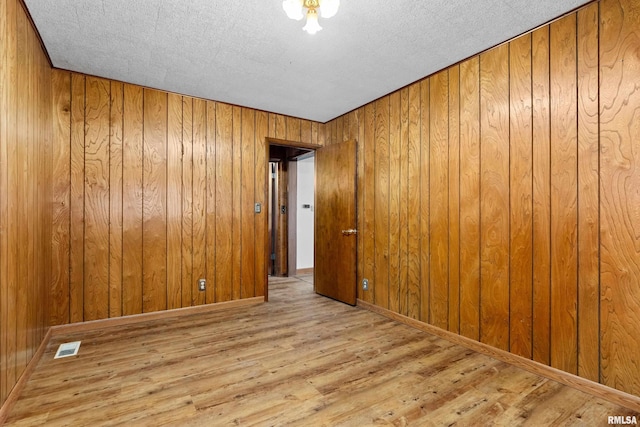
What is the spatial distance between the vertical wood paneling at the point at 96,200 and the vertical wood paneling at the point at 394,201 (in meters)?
3.07

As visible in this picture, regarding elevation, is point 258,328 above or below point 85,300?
below

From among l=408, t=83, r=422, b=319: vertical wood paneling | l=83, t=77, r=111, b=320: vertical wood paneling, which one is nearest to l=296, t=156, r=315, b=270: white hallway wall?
l=408, t=83, r=422, b=319: vertical wood paneling

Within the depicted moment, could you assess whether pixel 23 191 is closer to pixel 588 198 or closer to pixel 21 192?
pixel 21 192

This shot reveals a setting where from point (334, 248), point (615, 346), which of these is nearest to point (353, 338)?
point (334, 248)

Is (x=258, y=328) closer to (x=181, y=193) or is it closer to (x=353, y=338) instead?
(x=353, y=338)

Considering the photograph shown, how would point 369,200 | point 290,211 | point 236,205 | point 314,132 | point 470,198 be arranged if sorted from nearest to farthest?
point 470,198 → point 369,200 → point 236,205 → point 314,132 → point 290,211

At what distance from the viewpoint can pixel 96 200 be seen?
10.1ft

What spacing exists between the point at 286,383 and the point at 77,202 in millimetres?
2721

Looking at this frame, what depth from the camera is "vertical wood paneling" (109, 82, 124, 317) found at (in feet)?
10.3

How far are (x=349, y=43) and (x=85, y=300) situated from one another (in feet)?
11.5

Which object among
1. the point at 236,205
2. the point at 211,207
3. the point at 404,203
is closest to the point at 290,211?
the point at 236,205

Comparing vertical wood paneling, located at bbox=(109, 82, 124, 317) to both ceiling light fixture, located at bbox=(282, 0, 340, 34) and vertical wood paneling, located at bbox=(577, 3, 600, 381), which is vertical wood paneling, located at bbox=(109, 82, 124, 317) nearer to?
ceiling light fixture, located at bbox=(282, 0, 340, 34)

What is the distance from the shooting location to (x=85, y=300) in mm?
3020

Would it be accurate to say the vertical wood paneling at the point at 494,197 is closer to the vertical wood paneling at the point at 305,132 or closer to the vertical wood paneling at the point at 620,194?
the vertical wood paneling at the point at 620,194
